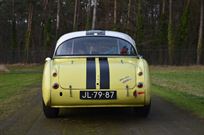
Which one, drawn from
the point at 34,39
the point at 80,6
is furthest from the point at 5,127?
the point at 34,39

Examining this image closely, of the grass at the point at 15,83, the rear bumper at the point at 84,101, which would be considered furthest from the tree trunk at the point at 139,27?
the rear bumper at the point at 84,101

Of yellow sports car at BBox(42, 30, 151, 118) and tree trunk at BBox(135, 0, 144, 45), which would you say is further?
tree trunk at BBox(135, 0, 144, 45)

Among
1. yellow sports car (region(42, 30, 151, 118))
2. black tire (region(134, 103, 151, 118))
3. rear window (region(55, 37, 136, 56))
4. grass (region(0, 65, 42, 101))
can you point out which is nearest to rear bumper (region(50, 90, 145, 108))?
yellow sports car (region(42, 30, 151, 118))

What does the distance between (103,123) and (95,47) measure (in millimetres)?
2213

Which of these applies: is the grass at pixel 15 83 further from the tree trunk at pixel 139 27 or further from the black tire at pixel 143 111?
the tree trunk at pixel 139 27

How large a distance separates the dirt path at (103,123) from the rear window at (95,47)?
1.36 m

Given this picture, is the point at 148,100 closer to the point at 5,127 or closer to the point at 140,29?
the point at 5,127

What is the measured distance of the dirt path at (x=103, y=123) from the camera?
28.1 feet

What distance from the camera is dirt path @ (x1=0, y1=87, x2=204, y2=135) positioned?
855cm

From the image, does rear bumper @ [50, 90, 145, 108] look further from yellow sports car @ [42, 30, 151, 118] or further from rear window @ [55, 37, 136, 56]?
rear window @ [55, 37, 136, 56]

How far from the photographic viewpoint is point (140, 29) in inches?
2505

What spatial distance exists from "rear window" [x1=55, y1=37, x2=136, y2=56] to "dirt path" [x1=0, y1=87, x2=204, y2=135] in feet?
4.46

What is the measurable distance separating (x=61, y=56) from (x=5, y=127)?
2355 mm

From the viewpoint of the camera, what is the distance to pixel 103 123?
A: 31.4ft
